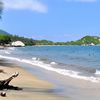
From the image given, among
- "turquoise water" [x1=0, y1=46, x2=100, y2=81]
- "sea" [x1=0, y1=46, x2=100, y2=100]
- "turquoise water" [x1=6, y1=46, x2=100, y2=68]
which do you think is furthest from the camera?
"turquoise water" [x1=6, y1=46, x2=100, y2=68]

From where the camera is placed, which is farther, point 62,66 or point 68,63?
point 68,63

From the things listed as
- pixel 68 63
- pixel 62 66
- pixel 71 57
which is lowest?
pixel 62 66

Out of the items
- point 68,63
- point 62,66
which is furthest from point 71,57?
point 62,66

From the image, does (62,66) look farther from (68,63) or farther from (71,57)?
(71,57)

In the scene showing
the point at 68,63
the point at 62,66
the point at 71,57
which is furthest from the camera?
the point at 71,57

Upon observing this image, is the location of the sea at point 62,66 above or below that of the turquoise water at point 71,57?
below

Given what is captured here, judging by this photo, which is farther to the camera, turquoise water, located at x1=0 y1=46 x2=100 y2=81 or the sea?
turquoise water, located at x1=0 y1=46 x2=100 y2=81

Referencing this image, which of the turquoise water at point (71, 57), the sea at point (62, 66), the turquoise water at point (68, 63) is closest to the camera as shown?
the sea at point (62, 66)

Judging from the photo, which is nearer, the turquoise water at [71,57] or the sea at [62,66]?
the sea at [62,66]

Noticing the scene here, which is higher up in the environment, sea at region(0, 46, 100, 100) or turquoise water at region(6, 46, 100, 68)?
turquoise water at region(6, 46, 100, 68)

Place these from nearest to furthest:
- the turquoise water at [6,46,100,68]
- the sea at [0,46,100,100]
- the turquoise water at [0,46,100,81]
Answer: the sea at [0,46,100,100]
the turquoise water at [0,46,100,81]
the turquoise water at [6,46,100,68]

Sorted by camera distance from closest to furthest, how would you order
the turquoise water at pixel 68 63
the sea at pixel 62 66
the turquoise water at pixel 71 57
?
1. the sea at pixel 62 66
2. the turquoise water at pixel 68 63
3. the turquoise water at pixel 71 57

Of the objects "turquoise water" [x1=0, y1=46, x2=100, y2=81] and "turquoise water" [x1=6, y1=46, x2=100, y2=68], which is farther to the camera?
"turquoise water" [x1=6, y1=46, x2=100, y2=68]

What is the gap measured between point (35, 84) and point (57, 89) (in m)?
2.83
